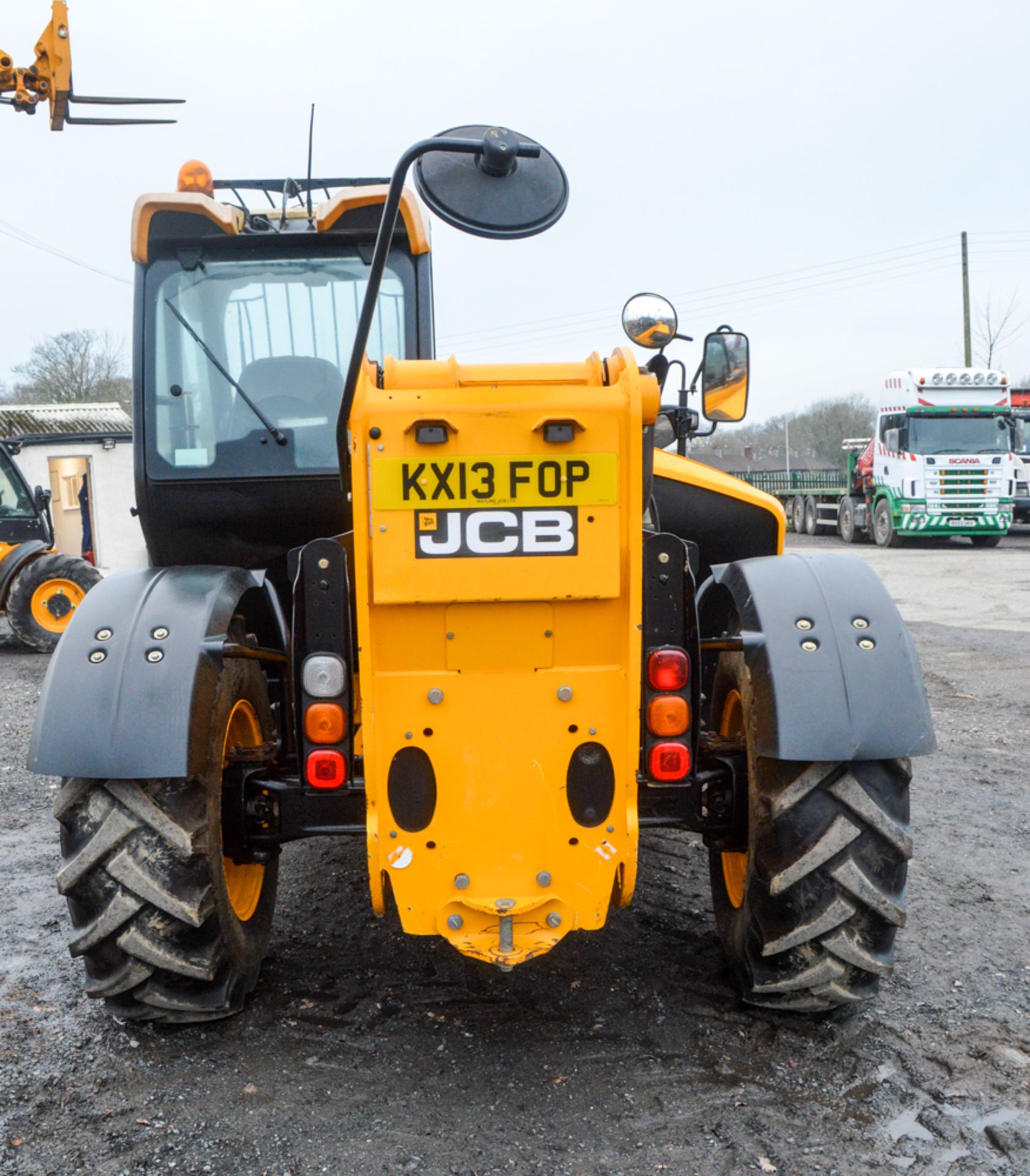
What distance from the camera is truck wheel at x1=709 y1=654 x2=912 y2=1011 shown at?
113 inches

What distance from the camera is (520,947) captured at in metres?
2.72

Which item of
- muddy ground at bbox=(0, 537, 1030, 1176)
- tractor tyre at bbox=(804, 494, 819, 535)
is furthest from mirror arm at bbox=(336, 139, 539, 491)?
tractor tyre at bbox=(804, 494, 819, 535)

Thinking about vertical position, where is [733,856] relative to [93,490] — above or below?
below

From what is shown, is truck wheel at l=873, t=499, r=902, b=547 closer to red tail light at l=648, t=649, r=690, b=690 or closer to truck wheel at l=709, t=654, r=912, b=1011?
truck wheel at l=709, t=654, r=912, b=1011

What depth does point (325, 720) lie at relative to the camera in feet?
9.40

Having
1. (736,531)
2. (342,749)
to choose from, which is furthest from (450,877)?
(736,531)

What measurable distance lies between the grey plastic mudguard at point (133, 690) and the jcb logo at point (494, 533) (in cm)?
74

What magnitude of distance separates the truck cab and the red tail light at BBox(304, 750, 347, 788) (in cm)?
2012

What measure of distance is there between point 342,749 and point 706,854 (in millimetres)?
2209

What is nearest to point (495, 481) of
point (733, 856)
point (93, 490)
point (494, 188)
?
point (494, 188)

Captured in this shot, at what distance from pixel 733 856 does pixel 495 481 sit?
58.5 inches

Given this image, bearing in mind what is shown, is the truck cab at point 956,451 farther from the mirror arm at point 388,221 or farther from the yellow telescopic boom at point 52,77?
the mirror arm at point 388,221

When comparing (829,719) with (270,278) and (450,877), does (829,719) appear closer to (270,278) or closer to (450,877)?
(450,877)

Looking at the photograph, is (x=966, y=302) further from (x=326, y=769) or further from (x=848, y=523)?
(x=326, y=769)
